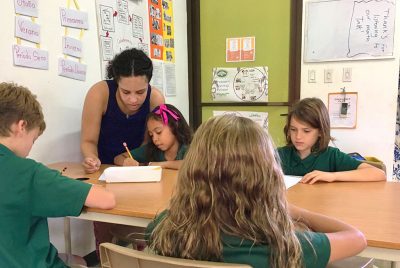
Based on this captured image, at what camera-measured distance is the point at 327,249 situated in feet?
2.52

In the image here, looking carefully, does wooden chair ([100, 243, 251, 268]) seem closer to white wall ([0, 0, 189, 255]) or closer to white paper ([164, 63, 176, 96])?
white wall ([0, 0, 189, 255])

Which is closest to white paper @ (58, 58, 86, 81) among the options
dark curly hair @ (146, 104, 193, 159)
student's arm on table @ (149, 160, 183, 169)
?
dark curly hair @ (146, 104, 193, 159)

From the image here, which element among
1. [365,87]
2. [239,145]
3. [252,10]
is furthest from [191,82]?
[239,145]

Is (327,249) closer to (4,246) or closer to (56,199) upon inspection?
(56,199)

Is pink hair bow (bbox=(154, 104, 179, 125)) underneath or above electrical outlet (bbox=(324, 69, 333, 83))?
underneath

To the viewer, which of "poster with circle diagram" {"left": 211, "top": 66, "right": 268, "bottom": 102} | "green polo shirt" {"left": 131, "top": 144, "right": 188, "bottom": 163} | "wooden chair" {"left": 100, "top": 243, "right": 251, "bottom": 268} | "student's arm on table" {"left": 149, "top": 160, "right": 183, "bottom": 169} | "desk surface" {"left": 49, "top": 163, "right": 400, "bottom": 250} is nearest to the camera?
"wooden chair" {"left": 100, "top": 243, "right": 251, "bottom": 268}

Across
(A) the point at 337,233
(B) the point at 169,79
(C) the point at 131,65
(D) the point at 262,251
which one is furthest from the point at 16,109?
(B) the point at 169,79

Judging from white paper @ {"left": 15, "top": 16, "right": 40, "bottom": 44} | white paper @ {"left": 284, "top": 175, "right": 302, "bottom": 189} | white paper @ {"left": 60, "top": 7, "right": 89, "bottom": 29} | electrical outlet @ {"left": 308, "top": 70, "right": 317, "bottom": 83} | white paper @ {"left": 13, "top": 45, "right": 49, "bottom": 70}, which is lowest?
white paper @ {"left": 284, "top": 175, "right": 302, "bottom": 189}

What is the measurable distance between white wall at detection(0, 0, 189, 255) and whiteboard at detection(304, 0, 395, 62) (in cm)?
169

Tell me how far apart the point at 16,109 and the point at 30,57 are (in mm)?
767

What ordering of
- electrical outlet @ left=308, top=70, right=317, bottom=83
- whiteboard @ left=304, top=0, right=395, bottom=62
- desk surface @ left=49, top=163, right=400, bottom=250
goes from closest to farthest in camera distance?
1. desk surface @ left=49, top=163, right=400, bottom=250
2. whiteboard @ left=304, top=0, right=395, bottom=62
3. electrical outlet @ left=308, top=70, right=317, bottom=83

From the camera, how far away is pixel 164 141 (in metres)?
1.79

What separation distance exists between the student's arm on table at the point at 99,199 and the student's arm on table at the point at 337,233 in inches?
21.5

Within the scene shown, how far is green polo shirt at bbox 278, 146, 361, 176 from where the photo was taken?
63.4 inches
